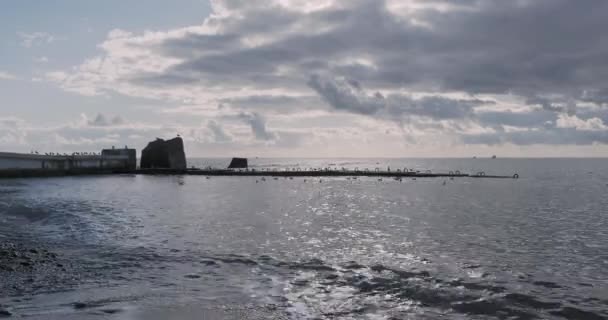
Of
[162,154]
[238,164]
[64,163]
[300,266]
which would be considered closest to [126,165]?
[162,154]

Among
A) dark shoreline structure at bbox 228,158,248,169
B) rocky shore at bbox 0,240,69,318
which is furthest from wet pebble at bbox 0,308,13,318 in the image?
dark shoreline structure at bbox 228,158,248,169

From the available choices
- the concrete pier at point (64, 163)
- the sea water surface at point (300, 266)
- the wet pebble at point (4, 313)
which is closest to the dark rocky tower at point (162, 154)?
the concrete pier at point (64, 163)

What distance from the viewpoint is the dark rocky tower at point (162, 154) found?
399 ft

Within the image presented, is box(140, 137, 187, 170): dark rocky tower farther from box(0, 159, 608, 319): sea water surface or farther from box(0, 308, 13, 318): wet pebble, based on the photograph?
box(0, 308, 13, 318): wet pebble

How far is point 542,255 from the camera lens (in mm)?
23234

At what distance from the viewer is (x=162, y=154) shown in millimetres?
122250

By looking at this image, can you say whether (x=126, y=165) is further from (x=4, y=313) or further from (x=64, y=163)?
(x=4, y=313)

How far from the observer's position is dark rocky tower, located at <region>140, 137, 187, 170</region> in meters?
122

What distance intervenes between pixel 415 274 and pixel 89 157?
105 meters

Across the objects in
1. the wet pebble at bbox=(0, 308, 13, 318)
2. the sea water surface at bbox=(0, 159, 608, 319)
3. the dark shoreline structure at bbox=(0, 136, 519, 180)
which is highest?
the dark shoreline structure at bbox=(0, 136, 519, 180)

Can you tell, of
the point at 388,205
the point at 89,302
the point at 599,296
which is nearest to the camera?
the point at 89,302

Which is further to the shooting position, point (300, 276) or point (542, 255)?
point (542, 255)

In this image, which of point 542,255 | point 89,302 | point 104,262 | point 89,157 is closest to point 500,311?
point 542,255

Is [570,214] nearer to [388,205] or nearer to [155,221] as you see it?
[388,205]
